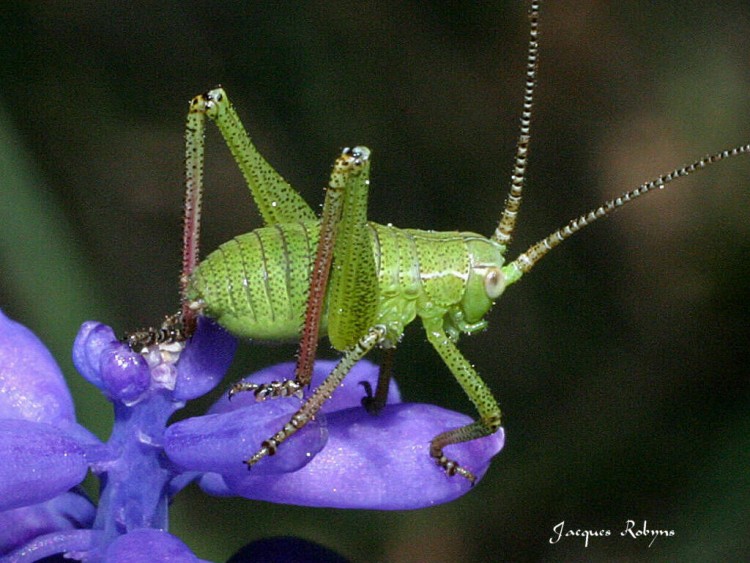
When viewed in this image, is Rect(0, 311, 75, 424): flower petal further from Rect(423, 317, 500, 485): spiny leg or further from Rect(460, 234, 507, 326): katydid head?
Rect(460, 234, 507, 326): katydid head

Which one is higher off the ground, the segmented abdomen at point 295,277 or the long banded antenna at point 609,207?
the long banded antenna at point 609,207

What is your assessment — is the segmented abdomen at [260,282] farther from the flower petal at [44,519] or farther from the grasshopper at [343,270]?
the flower petal at [44,519]

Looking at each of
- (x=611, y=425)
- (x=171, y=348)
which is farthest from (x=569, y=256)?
(x=171, y=348)

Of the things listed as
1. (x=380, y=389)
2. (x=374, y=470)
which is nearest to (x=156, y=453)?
(x=374, y=470)

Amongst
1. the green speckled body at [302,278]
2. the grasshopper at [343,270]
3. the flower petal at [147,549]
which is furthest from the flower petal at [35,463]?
the green speckled body at [302,278]

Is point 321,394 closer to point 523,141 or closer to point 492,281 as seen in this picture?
point 492,281

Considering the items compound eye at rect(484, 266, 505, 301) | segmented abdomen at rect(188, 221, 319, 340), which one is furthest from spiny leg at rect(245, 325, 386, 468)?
compound eye at rect(484, 266, 505, 301)
